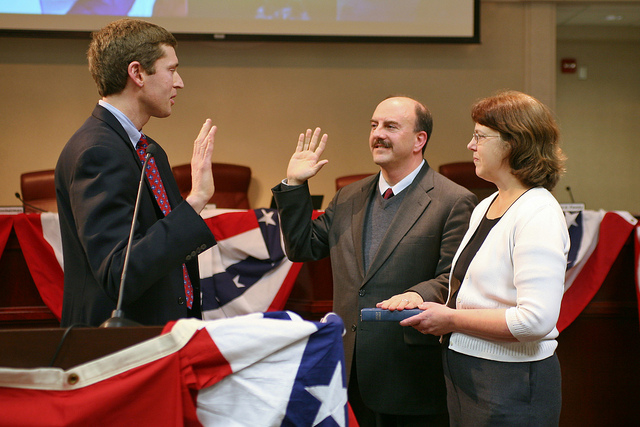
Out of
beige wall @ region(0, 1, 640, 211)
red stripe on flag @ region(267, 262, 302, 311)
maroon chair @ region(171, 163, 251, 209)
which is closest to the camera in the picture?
red stripe on flag @ region(267, 262, 302, 311)

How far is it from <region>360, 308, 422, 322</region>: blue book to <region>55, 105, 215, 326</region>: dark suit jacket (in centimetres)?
42

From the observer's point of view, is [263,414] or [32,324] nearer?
[263,414]

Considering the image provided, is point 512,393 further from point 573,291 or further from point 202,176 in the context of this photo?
point 573,291

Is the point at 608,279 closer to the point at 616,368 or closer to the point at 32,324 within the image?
the point at 616,368

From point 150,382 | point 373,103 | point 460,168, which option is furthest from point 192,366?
point 373,103

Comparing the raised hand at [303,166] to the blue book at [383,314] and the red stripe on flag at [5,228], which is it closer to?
the blue book at [383,314]

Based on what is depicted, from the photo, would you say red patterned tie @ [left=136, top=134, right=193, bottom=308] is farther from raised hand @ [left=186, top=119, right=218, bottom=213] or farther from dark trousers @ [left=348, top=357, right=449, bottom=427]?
dark trousers @ [left=348, top=357, right=449, bottom=427]

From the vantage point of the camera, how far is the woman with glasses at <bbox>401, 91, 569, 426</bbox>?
54.7 inches

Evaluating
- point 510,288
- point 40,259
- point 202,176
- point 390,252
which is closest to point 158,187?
point 202,176

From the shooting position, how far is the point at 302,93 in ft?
19.2

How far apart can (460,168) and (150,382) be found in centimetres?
475

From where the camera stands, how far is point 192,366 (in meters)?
0.94

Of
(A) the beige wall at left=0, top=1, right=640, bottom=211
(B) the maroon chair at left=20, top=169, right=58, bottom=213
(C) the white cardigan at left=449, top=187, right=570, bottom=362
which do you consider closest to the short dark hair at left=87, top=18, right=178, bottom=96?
(C) the white cardigan at left=449, top=187, right=570, bottom=362

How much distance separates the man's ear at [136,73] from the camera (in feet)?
5.00
